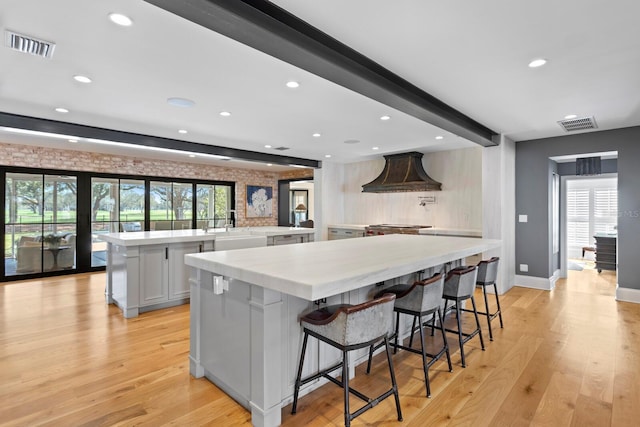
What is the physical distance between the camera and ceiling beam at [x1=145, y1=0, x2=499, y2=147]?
165 centimetres

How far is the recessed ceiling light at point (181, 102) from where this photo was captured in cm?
335

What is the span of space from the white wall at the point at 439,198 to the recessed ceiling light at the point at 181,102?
4704mm

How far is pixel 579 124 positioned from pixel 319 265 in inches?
170

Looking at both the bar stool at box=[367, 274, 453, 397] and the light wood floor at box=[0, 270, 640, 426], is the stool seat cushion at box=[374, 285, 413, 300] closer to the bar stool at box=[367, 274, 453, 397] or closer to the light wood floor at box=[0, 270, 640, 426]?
the bar stool at box=[367, 274, 453, 397]

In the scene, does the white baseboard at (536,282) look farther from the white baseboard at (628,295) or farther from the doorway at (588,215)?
the doorway at (588,215)

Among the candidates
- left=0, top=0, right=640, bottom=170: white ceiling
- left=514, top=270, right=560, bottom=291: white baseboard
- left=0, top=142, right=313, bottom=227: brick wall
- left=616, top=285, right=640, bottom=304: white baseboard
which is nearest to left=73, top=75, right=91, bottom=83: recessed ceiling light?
left=0, top=0, right=640, bottom=170: white ceiling

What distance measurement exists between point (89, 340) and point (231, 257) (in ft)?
6.53

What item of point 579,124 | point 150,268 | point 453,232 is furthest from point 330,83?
point 453,232

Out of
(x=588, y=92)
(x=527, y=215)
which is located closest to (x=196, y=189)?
(x=527, y=215)

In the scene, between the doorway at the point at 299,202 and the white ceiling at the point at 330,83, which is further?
the doorway at the point at 299,202

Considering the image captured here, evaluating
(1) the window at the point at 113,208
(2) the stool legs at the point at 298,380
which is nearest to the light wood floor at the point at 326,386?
(2) the stool legs at the point at 298,380

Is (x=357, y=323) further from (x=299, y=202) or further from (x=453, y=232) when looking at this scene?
(x=299, y=202)

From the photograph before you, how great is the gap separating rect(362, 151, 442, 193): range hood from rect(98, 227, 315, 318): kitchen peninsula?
11.6 feet

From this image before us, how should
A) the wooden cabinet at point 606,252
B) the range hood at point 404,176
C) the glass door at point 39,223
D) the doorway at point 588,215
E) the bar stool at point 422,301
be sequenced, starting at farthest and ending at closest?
1. the doorway at point 588,215
2. the range hood at point 404,176
3. the wooden cabinet at point 606,252
4. the glass door at point 39,223
5. the bar stool at point 422,301
